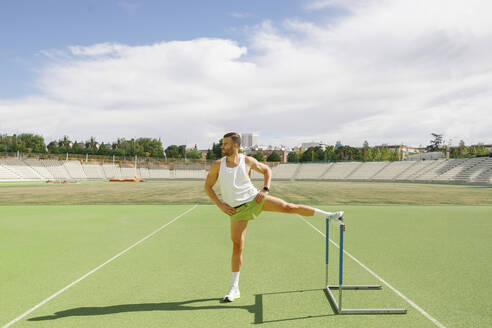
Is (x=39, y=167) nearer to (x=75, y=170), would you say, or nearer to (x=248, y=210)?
(x=75, y=170)

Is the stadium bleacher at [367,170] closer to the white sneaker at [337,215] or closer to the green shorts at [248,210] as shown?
the white sneaker at [337,215]

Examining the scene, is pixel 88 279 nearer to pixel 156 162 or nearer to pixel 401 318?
pixel 401 318

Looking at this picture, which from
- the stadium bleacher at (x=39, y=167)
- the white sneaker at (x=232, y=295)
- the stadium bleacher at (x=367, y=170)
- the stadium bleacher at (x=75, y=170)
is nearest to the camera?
the white sneaker at (x=232, y=295)

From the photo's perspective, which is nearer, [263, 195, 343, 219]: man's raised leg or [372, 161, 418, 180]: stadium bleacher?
[263, 195, 343, 219]: man's raised leg

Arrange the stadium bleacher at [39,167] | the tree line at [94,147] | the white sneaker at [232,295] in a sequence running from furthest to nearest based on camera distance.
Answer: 1. the tree line at [94,147]
2. the stadium bleacher at [39,167]
3. the white sneaker at [232,295]

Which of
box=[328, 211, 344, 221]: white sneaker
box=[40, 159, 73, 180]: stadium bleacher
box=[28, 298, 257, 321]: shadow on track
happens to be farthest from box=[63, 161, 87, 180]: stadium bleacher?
box=[328, 211, 344, 221]: white sneaker

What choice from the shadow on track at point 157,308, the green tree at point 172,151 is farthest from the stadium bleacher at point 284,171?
the shadow on track at point 157,308

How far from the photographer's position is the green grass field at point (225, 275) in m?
4.54

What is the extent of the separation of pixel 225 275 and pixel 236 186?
2.40 m

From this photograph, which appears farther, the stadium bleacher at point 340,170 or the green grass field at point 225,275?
the stadium bleacher at point 340,170

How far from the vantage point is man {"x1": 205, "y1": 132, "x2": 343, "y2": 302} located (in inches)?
195

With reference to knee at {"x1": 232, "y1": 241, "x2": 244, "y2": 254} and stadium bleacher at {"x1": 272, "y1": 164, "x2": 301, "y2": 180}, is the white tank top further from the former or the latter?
stadium bleacher at {"x1": 272, "y1": 164, "x2": 301, "y2": 180}

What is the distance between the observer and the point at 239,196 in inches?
197

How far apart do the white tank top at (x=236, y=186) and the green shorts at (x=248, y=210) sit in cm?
7
